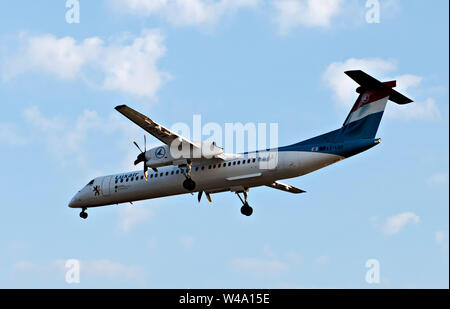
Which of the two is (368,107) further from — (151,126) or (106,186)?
(106,186)

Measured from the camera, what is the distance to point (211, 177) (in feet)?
121

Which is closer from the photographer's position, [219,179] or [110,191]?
[219,179]

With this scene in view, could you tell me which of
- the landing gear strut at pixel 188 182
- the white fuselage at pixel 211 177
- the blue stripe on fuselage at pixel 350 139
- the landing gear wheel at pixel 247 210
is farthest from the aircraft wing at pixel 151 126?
the landing gear wheel at pixel 247 210

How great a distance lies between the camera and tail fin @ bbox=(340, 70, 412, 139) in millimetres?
34031

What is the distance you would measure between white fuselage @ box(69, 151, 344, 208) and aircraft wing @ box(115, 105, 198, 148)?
1.91m

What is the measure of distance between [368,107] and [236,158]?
6.75 meters

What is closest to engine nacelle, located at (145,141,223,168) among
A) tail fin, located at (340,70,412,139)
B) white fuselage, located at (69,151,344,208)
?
white fuselage, located at (69,151,344,208)

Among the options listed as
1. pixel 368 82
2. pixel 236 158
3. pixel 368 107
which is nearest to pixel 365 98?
pixel 368 107

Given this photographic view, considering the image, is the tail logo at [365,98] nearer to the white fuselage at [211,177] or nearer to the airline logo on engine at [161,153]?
the white fuselage at [211,177]

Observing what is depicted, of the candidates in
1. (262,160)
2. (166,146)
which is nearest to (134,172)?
(166,146)
